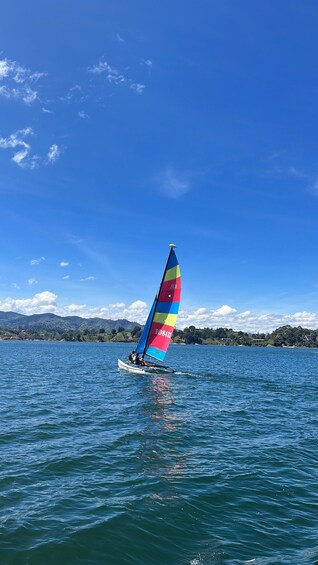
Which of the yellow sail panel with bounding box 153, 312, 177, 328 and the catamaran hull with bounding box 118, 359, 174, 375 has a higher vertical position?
the yellow sail panel with bounding box 153, 312, 177, 328

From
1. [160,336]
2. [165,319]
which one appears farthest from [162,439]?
[160,336]

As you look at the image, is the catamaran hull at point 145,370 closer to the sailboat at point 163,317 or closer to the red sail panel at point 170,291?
the sailboat at point 163,317

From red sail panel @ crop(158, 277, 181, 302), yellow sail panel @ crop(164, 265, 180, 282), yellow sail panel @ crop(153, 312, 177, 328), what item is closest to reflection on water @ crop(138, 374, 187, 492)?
yellow sail panel @ crop(153, 312, 177, 328)

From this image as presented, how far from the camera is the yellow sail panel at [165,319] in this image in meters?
56.2

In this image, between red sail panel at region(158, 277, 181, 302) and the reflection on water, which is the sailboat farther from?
the reflection on water

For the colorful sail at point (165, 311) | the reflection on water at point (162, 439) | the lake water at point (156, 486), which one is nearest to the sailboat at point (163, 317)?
the colorful sail at point (165, 311)

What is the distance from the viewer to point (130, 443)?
73.9ft

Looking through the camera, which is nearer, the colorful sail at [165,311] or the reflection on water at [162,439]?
the reflection on water at [162,439]

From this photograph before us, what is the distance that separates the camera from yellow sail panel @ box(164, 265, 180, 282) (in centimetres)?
5516

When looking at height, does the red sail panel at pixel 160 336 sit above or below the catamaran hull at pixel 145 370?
above

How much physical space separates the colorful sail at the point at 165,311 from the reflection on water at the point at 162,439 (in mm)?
16935

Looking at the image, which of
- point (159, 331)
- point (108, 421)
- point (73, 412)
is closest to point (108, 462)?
point (108, 421)

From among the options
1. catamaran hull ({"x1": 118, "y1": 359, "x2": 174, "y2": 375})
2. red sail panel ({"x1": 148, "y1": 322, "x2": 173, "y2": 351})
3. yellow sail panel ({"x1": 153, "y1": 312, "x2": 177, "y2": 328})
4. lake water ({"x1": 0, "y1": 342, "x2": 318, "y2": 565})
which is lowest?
lake water ({"x1": 0, "y1": 342, "x2": 318, "y2": 565})

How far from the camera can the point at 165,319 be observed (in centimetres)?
5681
